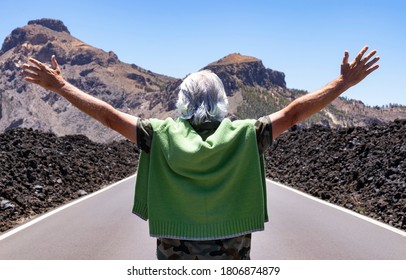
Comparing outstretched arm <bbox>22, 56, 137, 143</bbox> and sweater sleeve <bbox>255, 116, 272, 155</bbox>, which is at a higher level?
outstretched arm <bbox>22, 56, 137, 143</bbox>

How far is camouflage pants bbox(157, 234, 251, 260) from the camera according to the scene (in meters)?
3.34

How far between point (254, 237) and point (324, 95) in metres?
7.36

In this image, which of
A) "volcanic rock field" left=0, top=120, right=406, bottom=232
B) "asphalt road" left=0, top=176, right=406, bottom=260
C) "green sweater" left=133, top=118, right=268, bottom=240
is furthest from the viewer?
"volcanic rock field" left=0, top=120, right=406, bottom=232

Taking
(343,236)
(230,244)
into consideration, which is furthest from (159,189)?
(343,236)

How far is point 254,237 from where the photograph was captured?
35.0ft

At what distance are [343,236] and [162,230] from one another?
25.4 ft

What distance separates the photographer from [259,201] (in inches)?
130

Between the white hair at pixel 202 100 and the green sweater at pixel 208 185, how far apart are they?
9 cm

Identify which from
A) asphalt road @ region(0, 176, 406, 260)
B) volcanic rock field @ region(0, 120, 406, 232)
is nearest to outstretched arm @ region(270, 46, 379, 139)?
asphalt road @ region(0, 176, 406, 260)

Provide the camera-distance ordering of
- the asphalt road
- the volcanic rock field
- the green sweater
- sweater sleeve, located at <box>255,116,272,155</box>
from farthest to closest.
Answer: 1. the volcanic rock field
2. the asphalt road
3. sweater sleeve, located at <box>255,116,272,155</box>
4. the green sweater

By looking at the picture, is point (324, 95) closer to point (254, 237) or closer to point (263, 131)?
point (263, 131)

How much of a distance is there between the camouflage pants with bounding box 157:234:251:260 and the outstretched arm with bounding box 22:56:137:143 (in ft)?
1.96

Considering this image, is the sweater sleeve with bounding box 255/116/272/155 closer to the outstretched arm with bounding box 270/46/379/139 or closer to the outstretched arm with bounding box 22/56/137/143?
the outstretched arm with bounding box 270/46/379/139

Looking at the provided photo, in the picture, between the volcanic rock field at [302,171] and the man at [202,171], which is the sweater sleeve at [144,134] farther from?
the volcanic rock field at [302,171]
